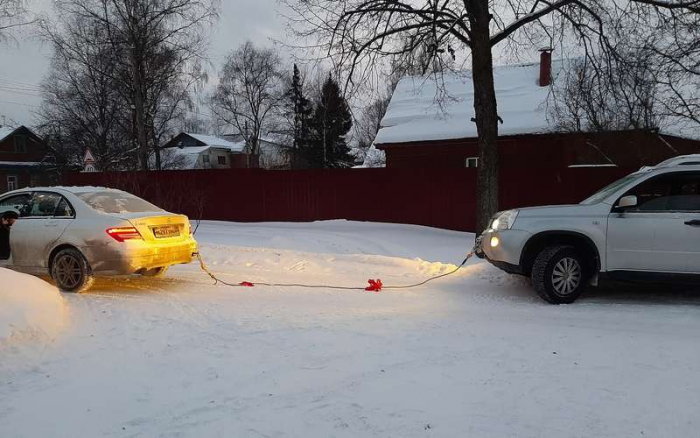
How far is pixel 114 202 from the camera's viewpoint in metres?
7.43

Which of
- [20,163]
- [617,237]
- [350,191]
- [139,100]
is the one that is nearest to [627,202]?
[617,237]

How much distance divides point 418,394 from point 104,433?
2070 millimetres

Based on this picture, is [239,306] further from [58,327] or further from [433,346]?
[433,346]

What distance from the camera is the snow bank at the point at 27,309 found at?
4.46 metres

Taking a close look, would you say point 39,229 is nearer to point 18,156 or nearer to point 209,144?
point 18,156

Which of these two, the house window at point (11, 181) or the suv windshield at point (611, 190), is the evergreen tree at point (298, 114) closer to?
the house window at point (11, 181)

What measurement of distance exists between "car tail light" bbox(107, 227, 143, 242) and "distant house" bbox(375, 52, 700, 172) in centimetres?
1158

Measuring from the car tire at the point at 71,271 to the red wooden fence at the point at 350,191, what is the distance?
8.30 metres

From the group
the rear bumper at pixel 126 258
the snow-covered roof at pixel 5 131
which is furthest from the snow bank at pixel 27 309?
the snow-covered roof at pixel 5 131

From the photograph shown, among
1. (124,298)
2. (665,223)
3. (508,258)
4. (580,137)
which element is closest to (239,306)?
(124,298)

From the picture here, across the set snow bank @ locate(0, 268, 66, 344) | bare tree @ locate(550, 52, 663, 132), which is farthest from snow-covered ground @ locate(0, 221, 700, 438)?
bare tree @ locate(550, 52, 663, 132)

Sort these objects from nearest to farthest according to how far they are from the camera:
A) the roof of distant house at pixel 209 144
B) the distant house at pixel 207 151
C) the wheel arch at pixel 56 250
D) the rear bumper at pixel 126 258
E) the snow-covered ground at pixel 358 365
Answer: the snow-covered ground at pixel 358 365 < the rear bumper at pixel 126 258 < the wheel arch at pixel 56 250 < the distant house at pixel 207 151 < the roof of distant house at pixel 209 144

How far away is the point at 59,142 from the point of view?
33.5 metres

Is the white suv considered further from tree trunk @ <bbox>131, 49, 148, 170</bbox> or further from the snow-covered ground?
tree trunk @ <bbox>131, 49, 148, 170</bbox>
